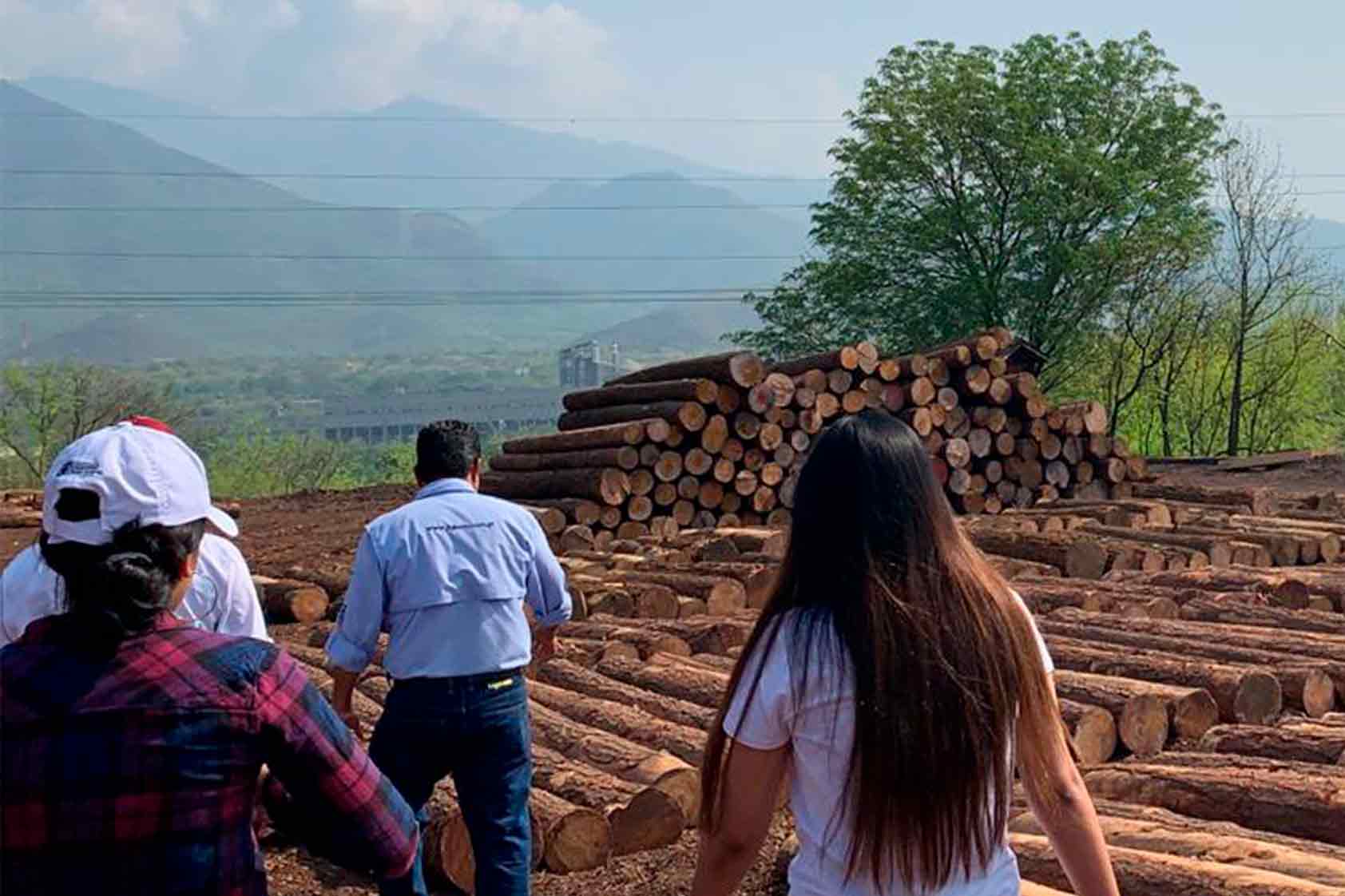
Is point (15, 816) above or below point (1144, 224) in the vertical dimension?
below

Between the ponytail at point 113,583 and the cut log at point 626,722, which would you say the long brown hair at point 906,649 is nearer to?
the ponytail at point 113,583

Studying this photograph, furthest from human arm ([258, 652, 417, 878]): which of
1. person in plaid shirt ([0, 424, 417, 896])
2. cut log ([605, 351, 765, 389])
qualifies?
cut log ([605, 351, 765, 389])

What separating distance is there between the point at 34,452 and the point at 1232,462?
1294 inches

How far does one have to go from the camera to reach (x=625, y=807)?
5.62m

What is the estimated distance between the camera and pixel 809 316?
3288cm

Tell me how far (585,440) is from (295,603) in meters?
4.81

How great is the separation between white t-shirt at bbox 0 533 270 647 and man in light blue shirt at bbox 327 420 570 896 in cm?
90

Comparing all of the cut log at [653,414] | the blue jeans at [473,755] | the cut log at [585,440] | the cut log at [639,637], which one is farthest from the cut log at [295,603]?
the blue jeans at [473,755]

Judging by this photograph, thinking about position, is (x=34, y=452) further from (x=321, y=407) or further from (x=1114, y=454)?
(x=321, y=407)

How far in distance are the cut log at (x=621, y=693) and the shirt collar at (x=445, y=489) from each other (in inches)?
94.7

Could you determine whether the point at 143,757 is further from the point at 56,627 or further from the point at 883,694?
the point at 883,694

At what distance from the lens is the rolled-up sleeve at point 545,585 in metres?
4.81

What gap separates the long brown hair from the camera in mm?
2379

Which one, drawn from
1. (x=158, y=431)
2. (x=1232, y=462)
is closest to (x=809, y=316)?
(x=1232, y=462)
